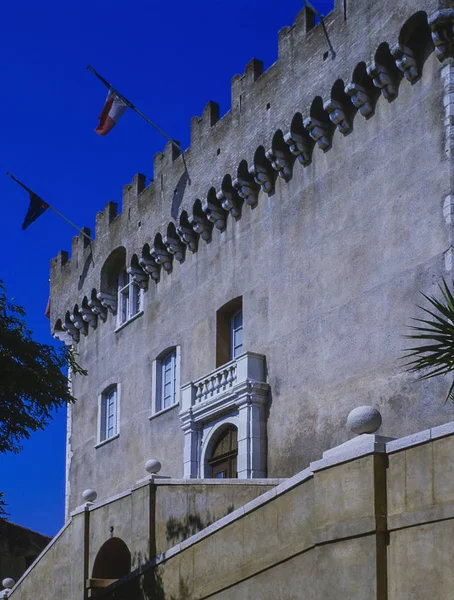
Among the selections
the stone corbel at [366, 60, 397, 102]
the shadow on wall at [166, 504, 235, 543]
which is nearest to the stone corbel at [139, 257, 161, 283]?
the stone corbel at [366, 60, 397, 102]

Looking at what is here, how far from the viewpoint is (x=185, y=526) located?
765 inches

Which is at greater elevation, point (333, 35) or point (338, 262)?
point (333, 35)

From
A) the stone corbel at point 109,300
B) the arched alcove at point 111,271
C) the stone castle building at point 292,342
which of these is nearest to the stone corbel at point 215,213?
the stone castle building at point 292,342

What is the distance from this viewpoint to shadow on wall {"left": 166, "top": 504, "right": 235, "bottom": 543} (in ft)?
63.6

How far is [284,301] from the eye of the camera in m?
24.0

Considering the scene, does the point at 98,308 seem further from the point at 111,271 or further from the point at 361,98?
the point at 361,98

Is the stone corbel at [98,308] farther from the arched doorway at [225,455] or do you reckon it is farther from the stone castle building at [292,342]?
the arched doorway at [225,455]

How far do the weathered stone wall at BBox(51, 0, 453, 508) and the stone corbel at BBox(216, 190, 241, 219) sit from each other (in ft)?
0.68

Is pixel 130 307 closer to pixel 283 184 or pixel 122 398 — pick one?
pixel 122 398

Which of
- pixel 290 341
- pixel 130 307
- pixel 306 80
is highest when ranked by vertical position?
pixel 306 80

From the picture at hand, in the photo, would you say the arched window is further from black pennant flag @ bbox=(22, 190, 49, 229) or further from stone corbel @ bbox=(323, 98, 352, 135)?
stone corbel @ bbox=(323, 98, 352, 135)

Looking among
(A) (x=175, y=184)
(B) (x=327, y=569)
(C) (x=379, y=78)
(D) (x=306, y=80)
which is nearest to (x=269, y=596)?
(B) (x=327, y=569)

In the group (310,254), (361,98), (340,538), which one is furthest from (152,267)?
(340,538)

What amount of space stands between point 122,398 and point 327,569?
59.7 ft
